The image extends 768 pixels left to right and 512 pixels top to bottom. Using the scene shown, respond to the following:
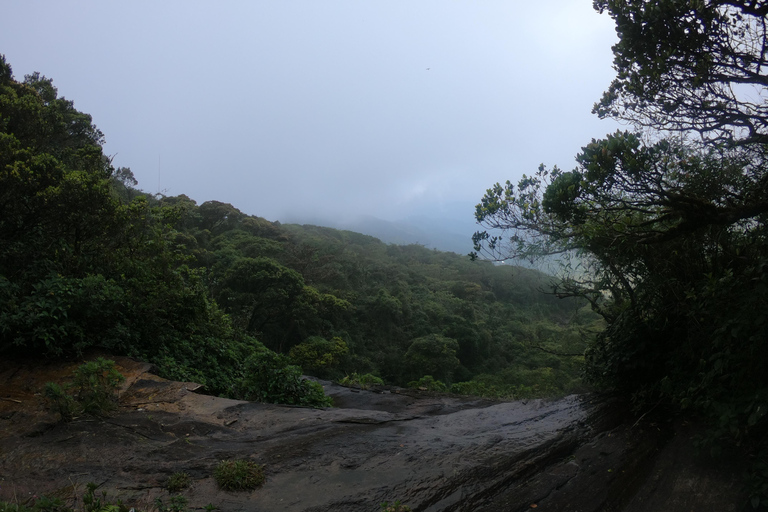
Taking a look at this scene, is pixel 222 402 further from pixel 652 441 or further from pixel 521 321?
pixel 521 321

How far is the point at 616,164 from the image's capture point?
512 cm

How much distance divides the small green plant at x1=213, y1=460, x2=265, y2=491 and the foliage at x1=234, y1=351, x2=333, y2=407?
3515 mm

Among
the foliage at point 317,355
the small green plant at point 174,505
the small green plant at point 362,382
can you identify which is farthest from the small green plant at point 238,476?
the foliage at point 317,355

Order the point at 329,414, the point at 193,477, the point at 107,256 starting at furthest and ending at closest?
the point at 107,256 < the point at 329,414 < the point at 193,477

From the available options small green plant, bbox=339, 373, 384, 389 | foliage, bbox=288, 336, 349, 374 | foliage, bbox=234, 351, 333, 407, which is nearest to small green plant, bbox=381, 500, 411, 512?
foliage, bbox=234, 351, 333, 407

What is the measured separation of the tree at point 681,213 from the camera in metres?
4.29

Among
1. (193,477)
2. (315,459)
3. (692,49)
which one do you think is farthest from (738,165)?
(193,477)

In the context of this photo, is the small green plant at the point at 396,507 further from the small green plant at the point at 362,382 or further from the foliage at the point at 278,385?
the small green plant at the point at 362,382

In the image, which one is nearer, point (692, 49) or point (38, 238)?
point (692, 49)

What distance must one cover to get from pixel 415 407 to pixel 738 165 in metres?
6.99

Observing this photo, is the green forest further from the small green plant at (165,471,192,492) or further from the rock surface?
the small green plant at (165,471,192,492)

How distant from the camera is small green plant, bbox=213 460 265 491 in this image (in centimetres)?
440

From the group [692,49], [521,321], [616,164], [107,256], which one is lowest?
[521,321]

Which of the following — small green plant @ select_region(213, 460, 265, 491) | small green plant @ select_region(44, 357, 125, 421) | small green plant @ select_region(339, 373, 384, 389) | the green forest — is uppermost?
the green forest
